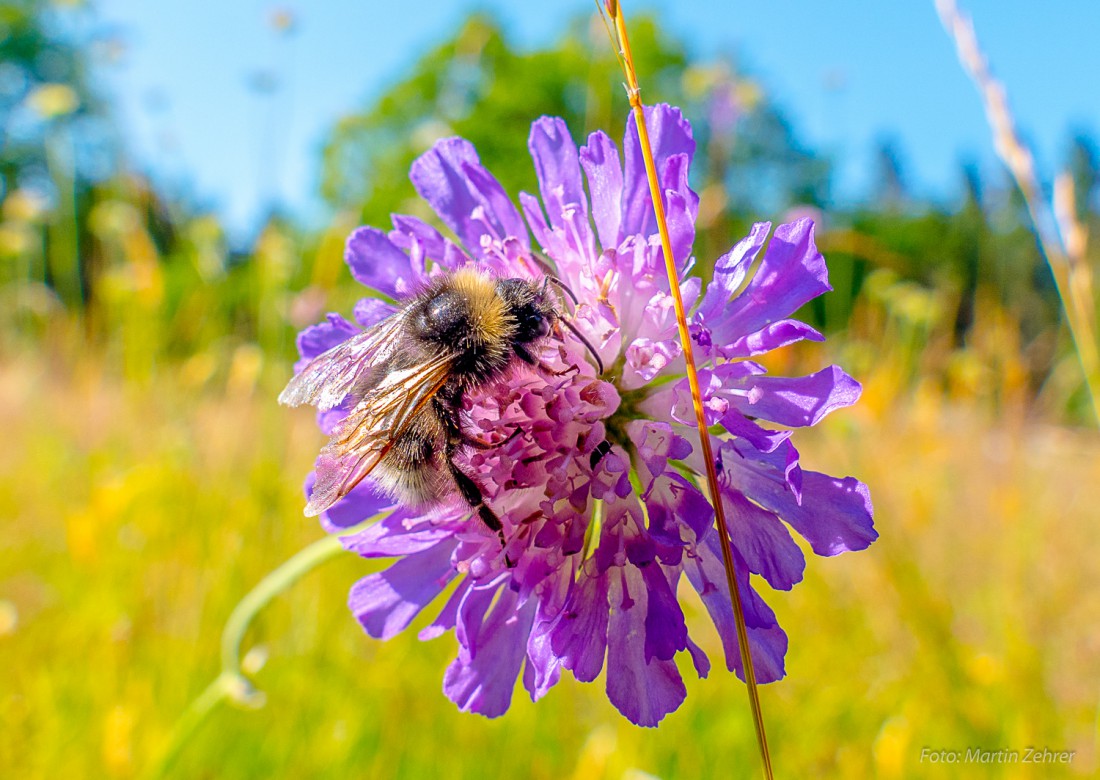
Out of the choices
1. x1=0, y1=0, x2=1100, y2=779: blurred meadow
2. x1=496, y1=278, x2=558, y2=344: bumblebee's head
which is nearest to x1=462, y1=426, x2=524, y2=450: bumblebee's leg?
x1=496, y1=278, x2=558, y2=344: bumblebee's head

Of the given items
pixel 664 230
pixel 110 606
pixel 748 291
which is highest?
pixel 664 230

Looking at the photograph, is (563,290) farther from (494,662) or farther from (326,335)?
(494,662)

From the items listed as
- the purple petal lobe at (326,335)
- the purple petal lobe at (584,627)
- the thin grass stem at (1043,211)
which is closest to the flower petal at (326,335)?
the purple petal lobe at (326,335)

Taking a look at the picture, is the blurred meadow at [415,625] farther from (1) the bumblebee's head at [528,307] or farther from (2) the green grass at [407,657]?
(1) the bumblebee's head at [528,307]

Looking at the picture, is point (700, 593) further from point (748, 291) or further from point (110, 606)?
point (110, 606)

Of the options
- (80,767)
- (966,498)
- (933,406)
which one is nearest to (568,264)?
(80,767)

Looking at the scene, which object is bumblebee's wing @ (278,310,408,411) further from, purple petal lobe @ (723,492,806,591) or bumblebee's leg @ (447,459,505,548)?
purple petal lobe @ (723,492,806,591)

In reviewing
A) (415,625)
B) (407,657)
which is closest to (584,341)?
(407,657)
